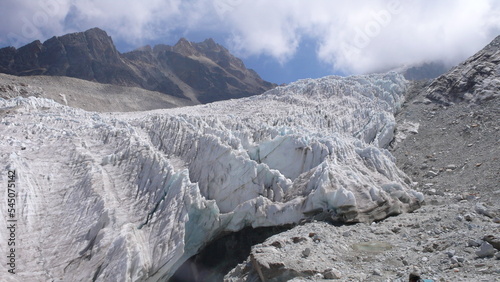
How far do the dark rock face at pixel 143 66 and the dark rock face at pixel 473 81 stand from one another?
96.2m

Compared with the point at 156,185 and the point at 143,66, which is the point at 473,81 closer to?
the point at 156,185

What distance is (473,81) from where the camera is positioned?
3019 cm

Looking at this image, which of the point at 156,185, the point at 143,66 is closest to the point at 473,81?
the point at 156,185

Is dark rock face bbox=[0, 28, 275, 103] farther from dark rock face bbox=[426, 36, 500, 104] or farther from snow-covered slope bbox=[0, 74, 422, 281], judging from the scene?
snow-covered slope bbox=[0, 74, 422, 281]

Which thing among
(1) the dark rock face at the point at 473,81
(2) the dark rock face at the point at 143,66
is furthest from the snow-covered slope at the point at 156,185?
(2) the dark rock face at the point at 143,66

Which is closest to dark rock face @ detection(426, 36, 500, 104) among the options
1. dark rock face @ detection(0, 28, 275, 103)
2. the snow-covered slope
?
the snow-covered slope

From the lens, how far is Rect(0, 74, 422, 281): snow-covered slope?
41.6ft

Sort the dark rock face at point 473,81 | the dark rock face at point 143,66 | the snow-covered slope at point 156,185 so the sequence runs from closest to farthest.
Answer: the snow-covered slope at point 156,185, the dark rock face at point 473,81, the dark rock face at point 143,66

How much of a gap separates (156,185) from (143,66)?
12081 centimetres

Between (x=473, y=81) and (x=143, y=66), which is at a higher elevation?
(x=143, y=66)

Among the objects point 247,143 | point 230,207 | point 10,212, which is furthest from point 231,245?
point 10,212

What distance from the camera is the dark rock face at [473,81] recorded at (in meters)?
28.5

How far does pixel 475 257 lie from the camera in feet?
30.9

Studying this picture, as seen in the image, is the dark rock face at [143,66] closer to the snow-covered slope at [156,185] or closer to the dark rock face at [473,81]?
the dark rock face at [473,81]
